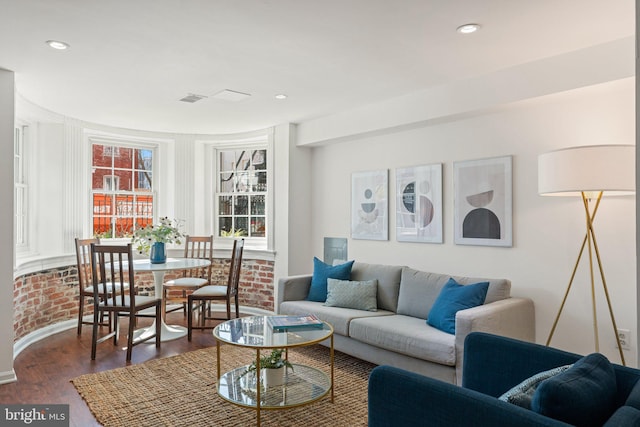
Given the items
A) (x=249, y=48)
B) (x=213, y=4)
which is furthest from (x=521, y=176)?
(x=213, y=4)

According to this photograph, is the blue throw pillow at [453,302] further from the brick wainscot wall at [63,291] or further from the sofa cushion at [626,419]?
the brick wainscot wall at [63,291]

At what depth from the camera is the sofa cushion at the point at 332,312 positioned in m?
3.73

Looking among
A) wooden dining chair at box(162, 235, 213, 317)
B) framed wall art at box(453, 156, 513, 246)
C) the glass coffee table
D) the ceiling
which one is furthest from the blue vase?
framed wall art at box(453, 156, 513, 246)

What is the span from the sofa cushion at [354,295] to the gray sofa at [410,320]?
0.08 meters

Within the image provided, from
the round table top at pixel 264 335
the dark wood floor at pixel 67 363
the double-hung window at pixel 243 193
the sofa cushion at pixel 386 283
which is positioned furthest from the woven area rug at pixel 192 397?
the double-hung window at pixel 243 193

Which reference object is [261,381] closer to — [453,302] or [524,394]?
[453,302]

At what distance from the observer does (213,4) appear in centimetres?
241

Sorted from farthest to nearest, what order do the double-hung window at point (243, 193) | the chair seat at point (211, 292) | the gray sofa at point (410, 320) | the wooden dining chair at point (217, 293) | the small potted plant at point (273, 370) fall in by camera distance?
the double-hung window at point (243, 193) → the chair seat at point (211, 292) → the wooden dining chair at point (217, 293) → the gray sofa at point (410, 320) → the small potted plant at point (273, 370)

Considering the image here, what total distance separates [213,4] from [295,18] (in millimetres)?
475

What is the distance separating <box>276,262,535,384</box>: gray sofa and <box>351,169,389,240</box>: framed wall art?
1.79ft

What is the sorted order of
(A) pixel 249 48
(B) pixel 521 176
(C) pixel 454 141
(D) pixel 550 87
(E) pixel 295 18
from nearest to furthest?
(E) pixel 295 18 → (A) pixel 249 48 → (D) pixel 550 87 → (B) pixel 521 176 → (C) pixel 454 141

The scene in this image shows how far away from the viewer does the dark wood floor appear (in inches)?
120

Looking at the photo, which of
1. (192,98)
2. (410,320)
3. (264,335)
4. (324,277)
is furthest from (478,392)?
(192,98)

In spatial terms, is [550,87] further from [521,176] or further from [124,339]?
[124,339]
